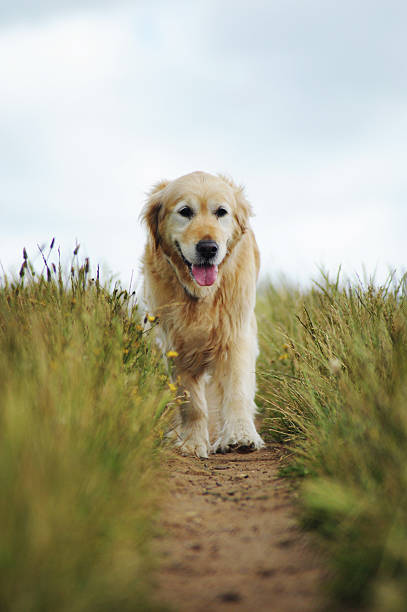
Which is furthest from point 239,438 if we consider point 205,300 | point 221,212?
point 221,212

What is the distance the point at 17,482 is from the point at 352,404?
1419mm

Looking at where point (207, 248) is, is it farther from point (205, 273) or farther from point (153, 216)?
point (153, 216)

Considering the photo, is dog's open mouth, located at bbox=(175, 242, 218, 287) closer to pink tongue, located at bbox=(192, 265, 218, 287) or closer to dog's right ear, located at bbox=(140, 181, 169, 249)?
pink tongue, located at bbox=(192, 265, 218, 287)

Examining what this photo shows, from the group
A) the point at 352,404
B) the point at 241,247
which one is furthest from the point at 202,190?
the point at 352,404

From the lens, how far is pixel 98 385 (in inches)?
95.0

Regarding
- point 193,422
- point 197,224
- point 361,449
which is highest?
point 197,224

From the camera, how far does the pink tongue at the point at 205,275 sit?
3.85 metres

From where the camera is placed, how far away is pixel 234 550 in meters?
1.92

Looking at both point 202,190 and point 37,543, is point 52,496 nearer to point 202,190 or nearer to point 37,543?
point 37,543

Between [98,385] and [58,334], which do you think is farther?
[58,334]

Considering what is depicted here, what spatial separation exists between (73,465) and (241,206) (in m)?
3.02

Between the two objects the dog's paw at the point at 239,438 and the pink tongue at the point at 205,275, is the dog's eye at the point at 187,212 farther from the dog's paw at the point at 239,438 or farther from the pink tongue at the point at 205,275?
the dog's paw at the point at 239,438

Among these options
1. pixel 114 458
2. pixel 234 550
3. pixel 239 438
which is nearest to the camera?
pixel 234 550

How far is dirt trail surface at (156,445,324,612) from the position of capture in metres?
1.57
